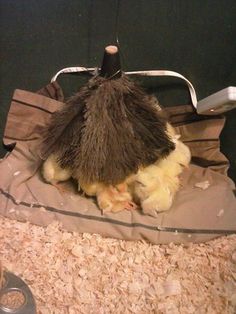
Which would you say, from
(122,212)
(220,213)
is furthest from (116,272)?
(220,213)

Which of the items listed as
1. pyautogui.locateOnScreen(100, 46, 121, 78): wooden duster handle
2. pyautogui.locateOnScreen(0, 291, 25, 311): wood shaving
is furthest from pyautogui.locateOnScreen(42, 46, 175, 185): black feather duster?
pyautogui.locateOnScreen(0, 291, 25, 311): wood shaving

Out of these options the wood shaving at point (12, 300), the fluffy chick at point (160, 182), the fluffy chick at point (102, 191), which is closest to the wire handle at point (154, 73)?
the fluffy chick at point (160, 182)

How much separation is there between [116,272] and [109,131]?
12.5 inches

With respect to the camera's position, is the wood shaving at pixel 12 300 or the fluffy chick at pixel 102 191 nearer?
the wood shaving at pixel 12 300

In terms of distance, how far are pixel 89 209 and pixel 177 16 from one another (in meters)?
0.53

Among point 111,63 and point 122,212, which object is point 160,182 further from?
point 111,63

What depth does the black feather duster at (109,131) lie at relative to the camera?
3.11 feet

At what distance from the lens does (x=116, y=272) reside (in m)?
0.98

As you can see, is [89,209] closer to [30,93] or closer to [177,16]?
[30,93]

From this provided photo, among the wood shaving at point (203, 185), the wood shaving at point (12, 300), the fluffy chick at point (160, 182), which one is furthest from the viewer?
the wood shaving at point (203, 185)

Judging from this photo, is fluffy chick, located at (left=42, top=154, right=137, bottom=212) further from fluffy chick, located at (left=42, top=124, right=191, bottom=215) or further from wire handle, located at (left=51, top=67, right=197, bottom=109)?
wire handle, located at (left=51, top=67, right=197, bottom=109)

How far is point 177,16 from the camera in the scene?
3.60ft

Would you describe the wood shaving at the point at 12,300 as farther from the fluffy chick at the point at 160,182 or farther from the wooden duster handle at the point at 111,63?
the wooden duster handle at the point at 111,63

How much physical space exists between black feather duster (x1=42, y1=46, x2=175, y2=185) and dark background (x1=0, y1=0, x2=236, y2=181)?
191 mm
